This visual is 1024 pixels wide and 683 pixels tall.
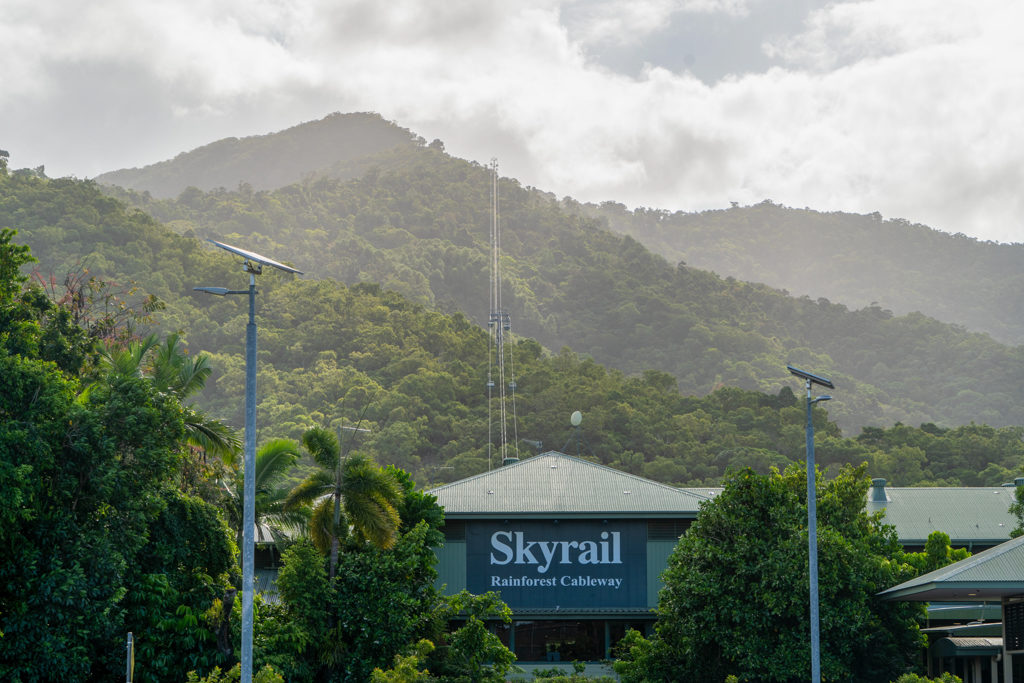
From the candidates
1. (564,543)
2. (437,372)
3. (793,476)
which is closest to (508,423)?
(437,372)

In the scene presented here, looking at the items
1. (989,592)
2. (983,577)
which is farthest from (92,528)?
(989,592)

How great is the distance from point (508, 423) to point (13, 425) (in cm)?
7287

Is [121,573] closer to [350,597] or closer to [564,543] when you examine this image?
[350,597]

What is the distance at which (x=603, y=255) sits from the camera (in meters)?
165

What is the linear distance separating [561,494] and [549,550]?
2361 mm

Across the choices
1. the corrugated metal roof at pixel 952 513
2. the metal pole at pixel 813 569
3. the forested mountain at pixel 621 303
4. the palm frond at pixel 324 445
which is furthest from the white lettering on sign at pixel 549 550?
the forested mountain at pixel 621 303

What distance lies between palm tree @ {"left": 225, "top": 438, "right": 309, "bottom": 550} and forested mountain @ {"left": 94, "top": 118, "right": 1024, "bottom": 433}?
317 ft

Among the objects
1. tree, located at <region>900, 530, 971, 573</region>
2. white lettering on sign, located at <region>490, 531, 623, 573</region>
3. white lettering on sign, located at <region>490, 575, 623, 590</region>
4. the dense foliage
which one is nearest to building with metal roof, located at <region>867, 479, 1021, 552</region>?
tree, located at <region>900, 530, 971, 573</region>

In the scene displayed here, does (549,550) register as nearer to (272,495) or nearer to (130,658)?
A: (272,495)

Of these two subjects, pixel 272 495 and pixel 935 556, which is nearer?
pixel 272 495

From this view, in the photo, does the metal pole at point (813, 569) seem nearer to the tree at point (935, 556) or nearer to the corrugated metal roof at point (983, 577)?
the corrugated metal roof at point (983, 577)

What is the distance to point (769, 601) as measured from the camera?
122ft

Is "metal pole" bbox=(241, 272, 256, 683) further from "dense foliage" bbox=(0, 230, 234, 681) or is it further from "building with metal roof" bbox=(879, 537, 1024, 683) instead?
"building with metal roof" bbox=(879, 537, 1024, 683)

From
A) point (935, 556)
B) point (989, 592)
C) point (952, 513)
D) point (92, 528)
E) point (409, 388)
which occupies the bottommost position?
point (989, 592)
